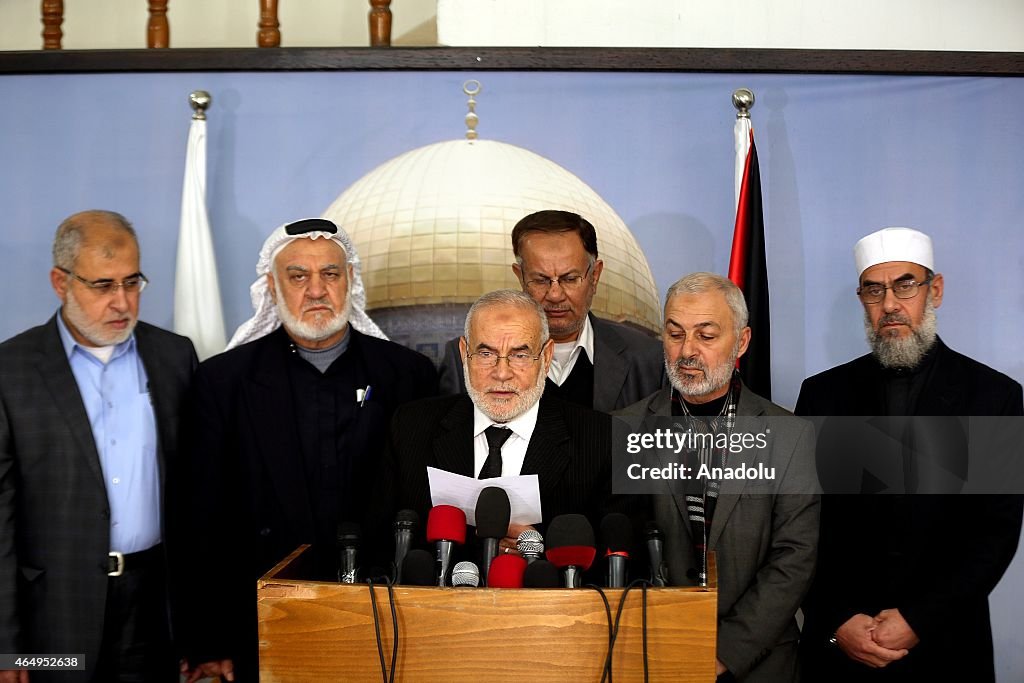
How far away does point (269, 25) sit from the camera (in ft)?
15.1

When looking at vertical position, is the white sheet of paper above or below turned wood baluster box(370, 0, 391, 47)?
below

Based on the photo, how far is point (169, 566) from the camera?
139 inches

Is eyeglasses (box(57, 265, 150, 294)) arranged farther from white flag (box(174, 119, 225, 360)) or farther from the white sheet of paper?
the white sheet of paper

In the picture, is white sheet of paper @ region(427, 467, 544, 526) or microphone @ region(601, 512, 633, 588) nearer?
microphone @ region(601, 512, 633, 588)

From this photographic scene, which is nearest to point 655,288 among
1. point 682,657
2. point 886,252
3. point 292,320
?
point 886,252

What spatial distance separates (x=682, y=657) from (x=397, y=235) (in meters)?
2.53

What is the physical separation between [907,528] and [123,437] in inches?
102

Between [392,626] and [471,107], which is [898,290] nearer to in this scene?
[471,107]

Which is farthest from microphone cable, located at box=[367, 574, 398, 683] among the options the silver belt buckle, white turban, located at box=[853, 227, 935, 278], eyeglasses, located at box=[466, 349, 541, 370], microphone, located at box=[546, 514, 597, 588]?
white turban, located at box=[853, 227, 935, 278]

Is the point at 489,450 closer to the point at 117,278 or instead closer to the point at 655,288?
the point at 117,278

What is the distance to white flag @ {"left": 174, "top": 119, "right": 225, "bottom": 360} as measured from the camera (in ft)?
14.3

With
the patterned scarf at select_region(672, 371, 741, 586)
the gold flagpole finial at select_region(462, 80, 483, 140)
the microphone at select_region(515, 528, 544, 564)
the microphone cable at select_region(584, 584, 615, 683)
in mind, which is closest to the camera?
the microphone cable at select_region(584, 584, 615, 683)

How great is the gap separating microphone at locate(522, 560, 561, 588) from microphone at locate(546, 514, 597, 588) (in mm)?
28

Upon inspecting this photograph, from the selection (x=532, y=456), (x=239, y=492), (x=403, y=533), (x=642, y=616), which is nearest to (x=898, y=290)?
(x=532, y=456)
